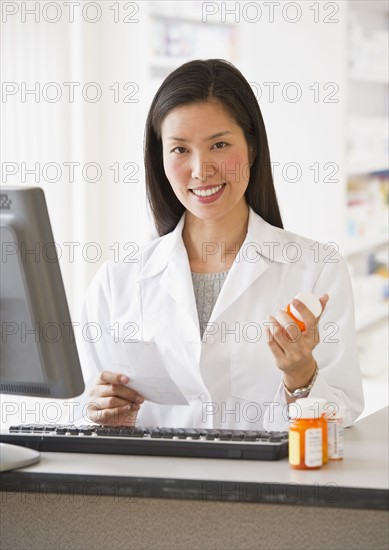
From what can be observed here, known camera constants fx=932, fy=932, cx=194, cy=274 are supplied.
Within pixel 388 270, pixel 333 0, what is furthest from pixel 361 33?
pixel 388 270

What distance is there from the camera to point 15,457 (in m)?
1.64

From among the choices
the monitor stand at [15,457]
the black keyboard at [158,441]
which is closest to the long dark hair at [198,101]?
the black keyboard at [158,441]

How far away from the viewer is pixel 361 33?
4.47 metres

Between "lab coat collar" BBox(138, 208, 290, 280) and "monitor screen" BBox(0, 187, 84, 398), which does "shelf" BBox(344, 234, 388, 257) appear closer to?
"lab coat collar" BBox(138, 208, 290, 280)

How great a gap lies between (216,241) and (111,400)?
1.93ft

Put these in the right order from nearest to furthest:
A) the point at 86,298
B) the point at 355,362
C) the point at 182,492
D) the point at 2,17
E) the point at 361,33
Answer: the point at 182,492 → the point at 355,362 → the point at 86,298 → the point at 2,17 → the point at 361,33

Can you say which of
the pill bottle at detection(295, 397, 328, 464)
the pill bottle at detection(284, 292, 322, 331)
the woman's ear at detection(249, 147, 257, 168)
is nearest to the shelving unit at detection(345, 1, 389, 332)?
the woman's ear at detection(249, 147, 257, 168)

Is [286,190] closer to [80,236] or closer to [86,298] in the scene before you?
[80,236]

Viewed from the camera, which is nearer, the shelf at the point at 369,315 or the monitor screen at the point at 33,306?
the monitor screen at the point at 33,306

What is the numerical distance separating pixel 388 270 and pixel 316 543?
11.7 ft

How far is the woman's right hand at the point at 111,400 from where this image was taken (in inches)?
77.5

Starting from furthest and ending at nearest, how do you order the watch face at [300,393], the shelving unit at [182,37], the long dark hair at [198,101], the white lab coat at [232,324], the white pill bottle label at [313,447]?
1. the shelving unit at [182,37]
2. the long dark hair at [198,101]
3. the white lab coat at [232,324]
4. the watch face at [300,393]
5. the white pill bottle label at [313,447]

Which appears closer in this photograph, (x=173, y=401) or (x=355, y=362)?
(x=173, y=401)

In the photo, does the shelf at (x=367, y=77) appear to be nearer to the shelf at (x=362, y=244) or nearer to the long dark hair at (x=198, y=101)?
the shelf at (x=362, y=244)
